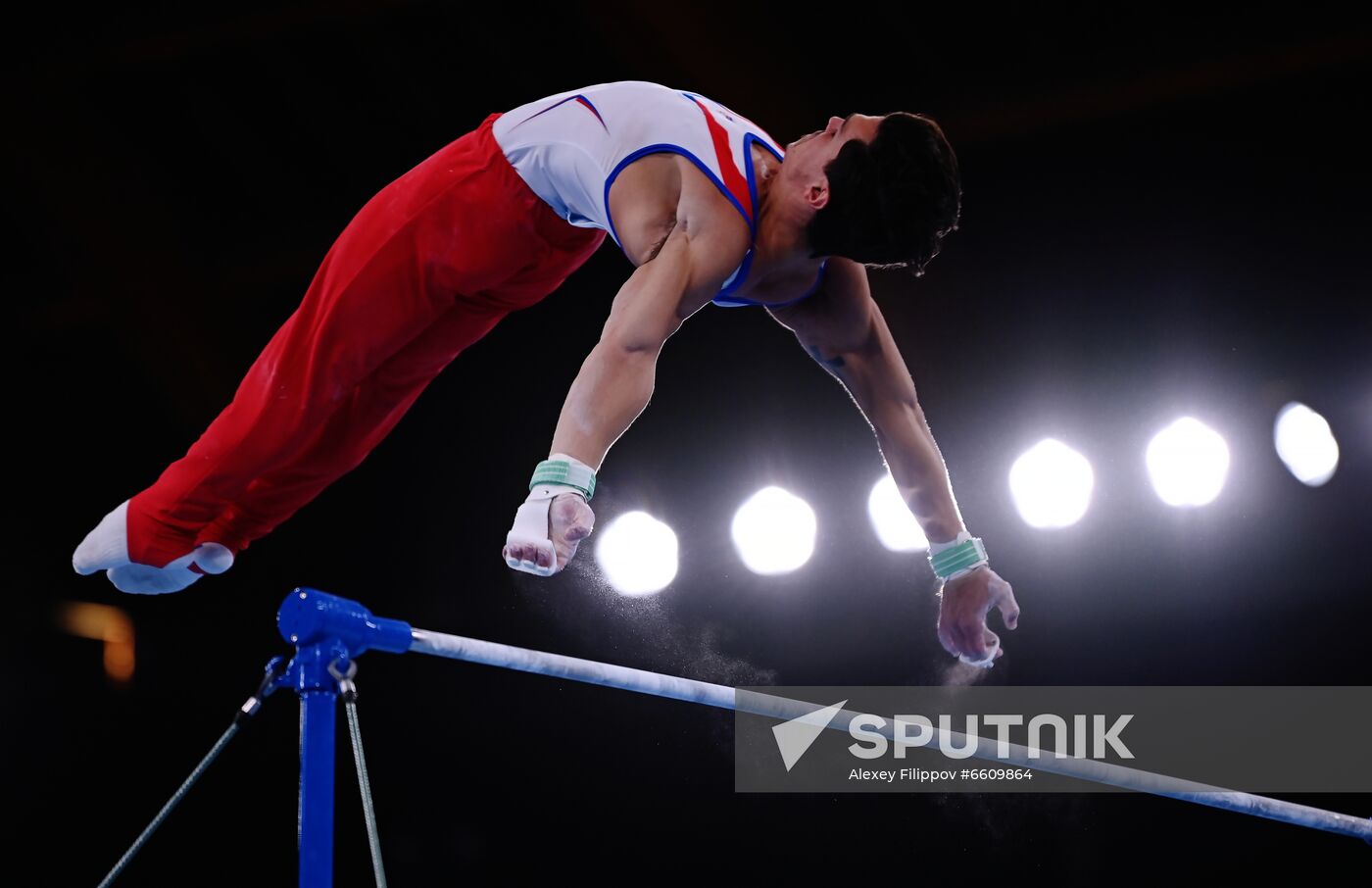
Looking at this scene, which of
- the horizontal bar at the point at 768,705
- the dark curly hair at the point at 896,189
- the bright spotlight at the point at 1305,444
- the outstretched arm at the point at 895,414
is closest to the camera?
the horizontal bar at the point at 768,705

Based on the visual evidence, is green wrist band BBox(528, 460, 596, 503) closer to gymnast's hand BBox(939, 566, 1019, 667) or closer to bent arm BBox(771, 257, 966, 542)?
bent arm BBox(771, 257, 966, 542)

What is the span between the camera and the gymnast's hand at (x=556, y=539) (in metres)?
1.62

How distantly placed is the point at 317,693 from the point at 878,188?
1.33 metres

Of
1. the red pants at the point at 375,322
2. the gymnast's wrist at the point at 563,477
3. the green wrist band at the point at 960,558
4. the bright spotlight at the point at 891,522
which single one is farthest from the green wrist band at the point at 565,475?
the bright spotlight at the point at 891,522

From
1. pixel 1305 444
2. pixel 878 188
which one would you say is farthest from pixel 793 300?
pixel 1305 444

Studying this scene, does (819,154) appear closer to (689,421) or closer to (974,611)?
(974,611)

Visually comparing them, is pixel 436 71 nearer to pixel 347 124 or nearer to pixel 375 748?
pixel 347 124

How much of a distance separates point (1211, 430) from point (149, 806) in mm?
4673

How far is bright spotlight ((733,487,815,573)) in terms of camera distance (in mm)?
4793

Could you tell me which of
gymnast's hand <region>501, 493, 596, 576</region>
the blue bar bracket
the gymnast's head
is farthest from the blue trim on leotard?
the blue bar bracket

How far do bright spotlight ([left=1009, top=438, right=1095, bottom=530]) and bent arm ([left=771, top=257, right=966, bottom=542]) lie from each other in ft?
6.66

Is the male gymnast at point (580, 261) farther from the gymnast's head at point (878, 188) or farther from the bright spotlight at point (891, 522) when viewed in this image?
the bright spotlight at point (891, 522)

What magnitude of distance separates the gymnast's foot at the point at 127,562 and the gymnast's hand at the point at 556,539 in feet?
4.06

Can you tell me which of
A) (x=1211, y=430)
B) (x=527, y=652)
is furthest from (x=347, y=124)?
(x=1211, y=430)
